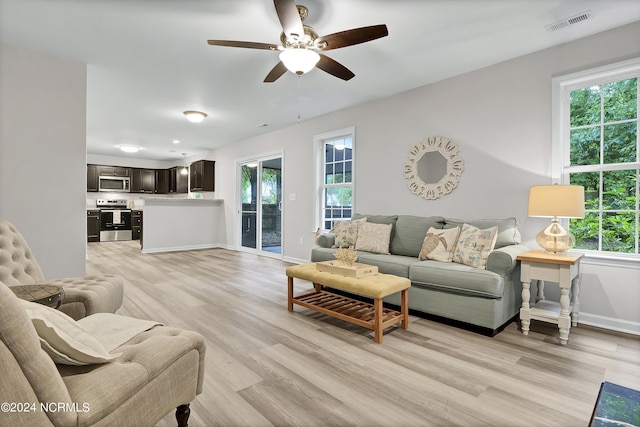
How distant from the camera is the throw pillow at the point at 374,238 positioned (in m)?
3.74

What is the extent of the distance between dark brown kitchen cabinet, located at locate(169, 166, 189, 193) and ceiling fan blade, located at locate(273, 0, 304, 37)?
26.3 ft

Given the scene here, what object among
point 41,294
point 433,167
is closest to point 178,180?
point 433,167

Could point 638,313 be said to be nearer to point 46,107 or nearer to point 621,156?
point 621,156

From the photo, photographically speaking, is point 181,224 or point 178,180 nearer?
point 181,224

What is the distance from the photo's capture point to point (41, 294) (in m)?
1.54

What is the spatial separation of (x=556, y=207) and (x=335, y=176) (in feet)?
10.7

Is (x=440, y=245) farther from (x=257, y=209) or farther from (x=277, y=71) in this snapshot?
(x=257, y=209)

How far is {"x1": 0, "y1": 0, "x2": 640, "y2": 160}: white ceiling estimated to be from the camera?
2438 millimetres

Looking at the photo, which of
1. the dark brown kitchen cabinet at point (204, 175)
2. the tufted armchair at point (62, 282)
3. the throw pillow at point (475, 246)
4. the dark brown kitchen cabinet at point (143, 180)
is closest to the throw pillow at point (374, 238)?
the throw pillow at point (475, 246)

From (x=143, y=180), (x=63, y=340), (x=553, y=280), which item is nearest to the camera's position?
(x=63, y=340)

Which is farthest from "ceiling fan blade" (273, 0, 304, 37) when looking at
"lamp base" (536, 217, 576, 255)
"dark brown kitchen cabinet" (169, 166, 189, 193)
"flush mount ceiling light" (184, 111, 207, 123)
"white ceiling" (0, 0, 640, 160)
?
"dark brown kitchen cabinet" (169, 166, 189, 193)

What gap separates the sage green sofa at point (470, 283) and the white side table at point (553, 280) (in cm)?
11

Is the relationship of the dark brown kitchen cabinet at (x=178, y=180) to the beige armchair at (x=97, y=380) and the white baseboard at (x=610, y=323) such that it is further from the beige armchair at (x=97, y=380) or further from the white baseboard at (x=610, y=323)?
the white baseboard at (x=610, y=323)

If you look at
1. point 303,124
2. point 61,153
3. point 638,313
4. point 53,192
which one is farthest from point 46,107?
point 638,313
